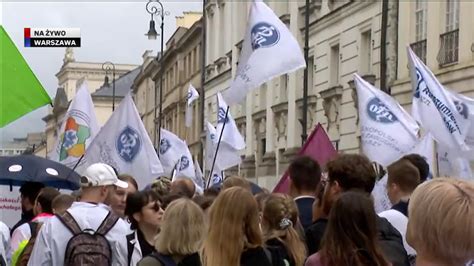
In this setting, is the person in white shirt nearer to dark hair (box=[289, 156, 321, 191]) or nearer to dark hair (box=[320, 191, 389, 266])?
dark hair (box=[289, 156, 321, 191])

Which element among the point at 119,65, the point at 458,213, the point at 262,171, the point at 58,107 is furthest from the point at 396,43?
the point at 119,65

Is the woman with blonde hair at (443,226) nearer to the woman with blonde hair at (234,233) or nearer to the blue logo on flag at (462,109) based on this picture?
the woman with blonde hair at (234,233)

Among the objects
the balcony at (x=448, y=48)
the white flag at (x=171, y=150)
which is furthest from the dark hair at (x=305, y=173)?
the balcony at (x=448, y=48)

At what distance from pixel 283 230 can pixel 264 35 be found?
792cm

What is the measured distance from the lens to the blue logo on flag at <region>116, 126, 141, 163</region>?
13969 mm

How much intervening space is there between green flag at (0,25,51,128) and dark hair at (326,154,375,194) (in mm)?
5097

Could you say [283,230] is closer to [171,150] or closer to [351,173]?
[351,173]

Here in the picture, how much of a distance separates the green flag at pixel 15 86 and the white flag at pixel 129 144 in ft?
11.1

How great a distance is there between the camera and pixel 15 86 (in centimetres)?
1033

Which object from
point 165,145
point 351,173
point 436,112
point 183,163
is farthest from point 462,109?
point 165,145

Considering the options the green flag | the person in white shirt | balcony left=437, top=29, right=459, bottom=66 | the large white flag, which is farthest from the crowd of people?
balcony left=437, top=29, right=459, bottom=66

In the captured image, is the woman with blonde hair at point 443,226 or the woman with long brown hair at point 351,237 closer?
the woman with blonde hair at point 443,226

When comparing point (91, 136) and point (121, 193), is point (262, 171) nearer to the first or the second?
point (91, 136)

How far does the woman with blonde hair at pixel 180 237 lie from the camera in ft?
18.6
